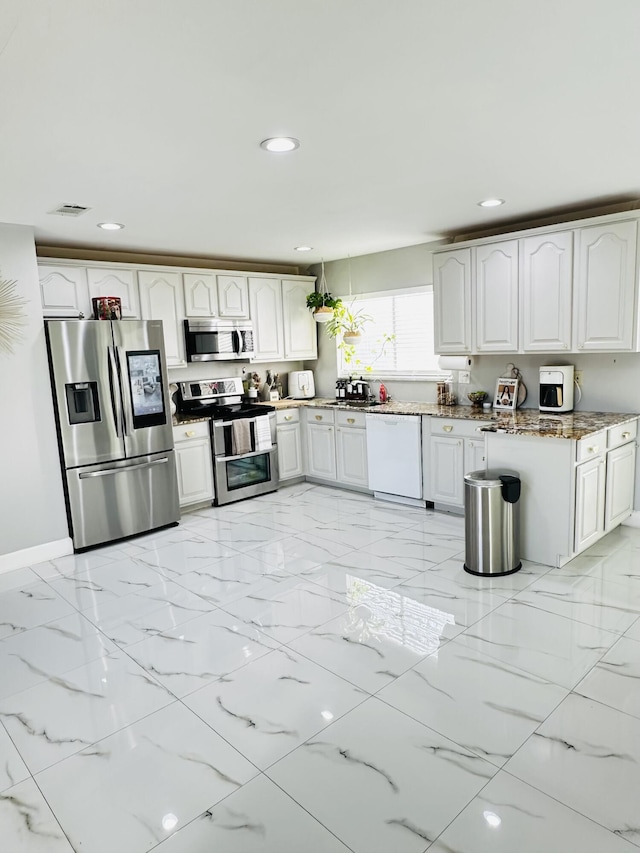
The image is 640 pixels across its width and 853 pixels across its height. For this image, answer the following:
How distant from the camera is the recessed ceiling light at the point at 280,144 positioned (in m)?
2.53

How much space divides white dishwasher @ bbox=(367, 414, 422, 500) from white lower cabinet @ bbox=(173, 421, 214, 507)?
5.06 ft

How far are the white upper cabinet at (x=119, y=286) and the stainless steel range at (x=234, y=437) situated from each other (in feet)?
3.12

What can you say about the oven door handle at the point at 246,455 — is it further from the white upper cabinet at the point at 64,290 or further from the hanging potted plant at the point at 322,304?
the white upper cabinet at the point at 64,290

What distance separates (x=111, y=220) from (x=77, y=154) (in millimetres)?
1332

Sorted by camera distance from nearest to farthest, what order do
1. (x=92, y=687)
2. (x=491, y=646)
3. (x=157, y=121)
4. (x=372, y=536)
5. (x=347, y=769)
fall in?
1. (x=347, y=769)
2. (x=157, y=121)
3. (x=92, y=687)
4. (x=491, y=646)
5. (x=372, y=536)

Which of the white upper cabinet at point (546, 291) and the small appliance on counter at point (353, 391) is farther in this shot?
the small appliance on counter at point (353, 391)

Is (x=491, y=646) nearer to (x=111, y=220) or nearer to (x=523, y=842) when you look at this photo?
(x=523, y=842)

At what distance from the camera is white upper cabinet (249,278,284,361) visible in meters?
5.88

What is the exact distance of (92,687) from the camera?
8.48 ft

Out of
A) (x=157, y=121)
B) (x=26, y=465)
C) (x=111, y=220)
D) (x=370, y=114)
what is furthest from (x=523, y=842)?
(x=111, y=220)

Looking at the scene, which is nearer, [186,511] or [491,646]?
[491,646]

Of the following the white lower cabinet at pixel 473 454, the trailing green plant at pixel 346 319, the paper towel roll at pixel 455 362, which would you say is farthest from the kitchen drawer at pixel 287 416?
the white lower cabinet at pixel 473 454

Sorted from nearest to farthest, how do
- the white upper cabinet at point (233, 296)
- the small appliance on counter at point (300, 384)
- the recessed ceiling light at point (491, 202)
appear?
the recessed ceiling light at point (491, 202), the white upper cabinet at point (233, 296), the small appliance on counter at point (300, 384)

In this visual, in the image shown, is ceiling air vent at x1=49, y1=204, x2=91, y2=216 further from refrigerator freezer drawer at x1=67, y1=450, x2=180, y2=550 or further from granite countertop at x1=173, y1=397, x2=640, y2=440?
granite countertop at x1=173, y1=397, x2=640, y2=440
